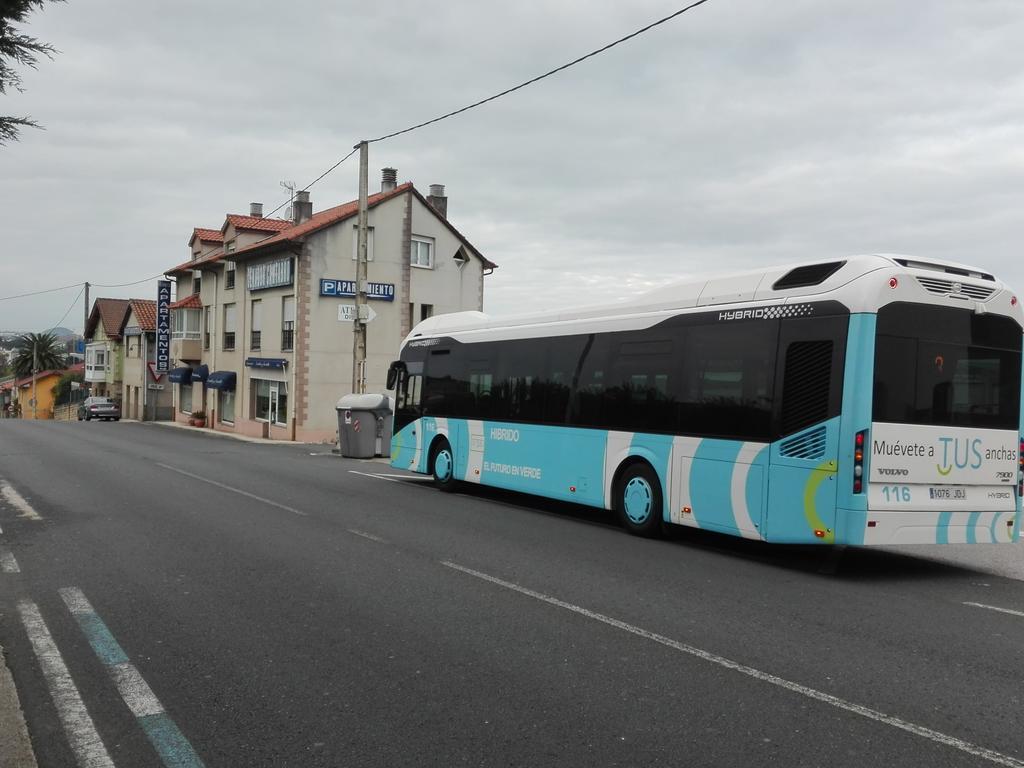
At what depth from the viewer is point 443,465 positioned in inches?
597

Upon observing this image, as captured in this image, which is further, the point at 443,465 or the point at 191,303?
the point at 191,303

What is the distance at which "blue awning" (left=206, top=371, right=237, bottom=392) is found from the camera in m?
40.1

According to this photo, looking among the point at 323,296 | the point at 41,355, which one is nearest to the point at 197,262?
the point at 323,296

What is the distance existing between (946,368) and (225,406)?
38.1 metres

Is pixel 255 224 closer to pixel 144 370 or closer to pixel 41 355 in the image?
pixel 144 370

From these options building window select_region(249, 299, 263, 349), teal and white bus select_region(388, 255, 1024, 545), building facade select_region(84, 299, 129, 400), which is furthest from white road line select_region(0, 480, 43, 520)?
building facade select_region(84, 299, 129, 400)

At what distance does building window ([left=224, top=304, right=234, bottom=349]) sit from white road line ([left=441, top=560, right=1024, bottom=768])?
120ft

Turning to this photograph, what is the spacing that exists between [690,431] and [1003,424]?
3.13m

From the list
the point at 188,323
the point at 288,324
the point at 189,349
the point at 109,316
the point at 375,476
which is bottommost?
the point at 375,476

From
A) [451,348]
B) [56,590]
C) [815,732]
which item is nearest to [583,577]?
[815,732]

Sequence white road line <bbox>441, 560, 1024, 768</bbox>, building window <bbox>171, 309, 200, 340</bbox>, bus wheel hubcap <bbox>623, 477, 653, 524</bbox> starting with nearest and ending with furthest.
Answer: white road line <bbox>441, 560, 1024, 768</bbox>, bus wheel hubcap <bbox>623, 477, 653, 524</bbox>, building window <bbox>171, 309, 200, 340</bbox>

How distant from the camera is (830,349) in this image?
27.4 ft

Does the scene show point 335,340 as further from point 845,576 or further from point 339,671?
point 339,671

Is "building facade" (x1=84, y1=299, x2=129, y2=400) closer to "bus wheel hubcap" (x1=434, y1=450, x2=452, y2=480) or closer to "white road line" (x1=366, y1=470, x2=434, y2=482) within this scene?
"white road line" (x1=366, y1=470, x2=434, y2=482)
